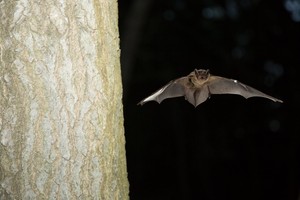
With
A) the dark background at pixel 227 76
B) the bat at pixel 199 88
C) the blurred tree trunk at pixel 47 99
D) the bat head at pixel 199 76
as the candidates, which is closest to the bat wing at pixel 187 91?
the bat at pixel 199 88

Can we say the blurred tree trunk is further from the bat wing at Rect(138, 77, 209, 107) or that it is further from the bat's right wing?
the bat wing at Rect(138, 77, 209, 107)

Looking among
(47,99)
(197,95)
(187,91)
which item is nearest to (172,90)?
(187,91)

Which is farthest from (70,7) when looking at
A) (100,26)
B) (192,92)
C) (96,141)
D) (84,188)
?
(192,92)

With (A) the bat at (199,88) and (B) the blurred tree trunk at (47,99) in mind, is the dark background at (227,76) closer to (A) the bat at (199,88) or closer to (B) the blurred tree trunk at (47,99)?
(A) the bat at (199,88)

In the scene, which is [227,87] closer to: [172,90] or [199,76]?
[199,76]

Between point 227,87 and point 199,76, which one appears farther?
point 227,87

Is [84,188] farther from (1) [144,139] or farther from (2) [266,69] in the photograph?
(1) [144,139]

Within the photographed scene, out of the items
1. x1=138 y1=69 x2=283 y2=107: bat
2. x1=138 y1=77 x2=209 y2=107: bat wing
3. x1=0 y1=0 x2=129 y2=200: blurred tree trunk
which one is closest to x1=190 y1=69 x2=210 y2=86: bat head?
x1=138 y1=69 x2=283 y2=107: bat
